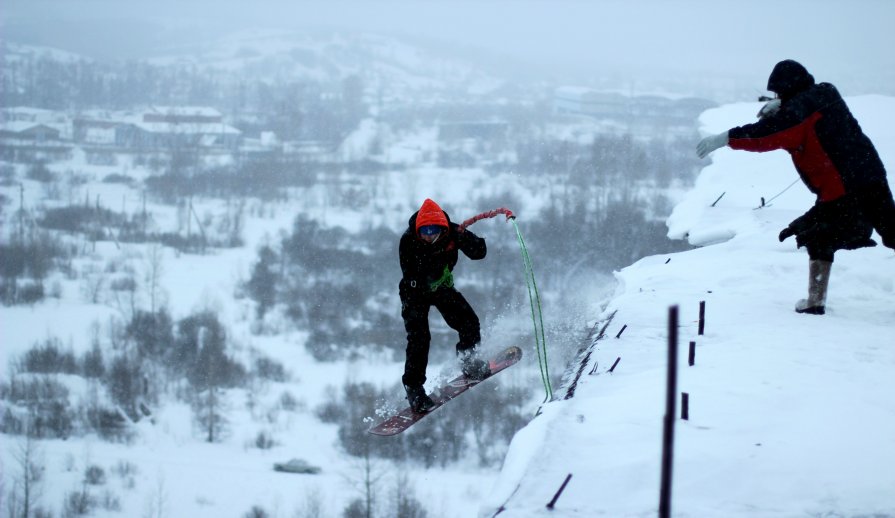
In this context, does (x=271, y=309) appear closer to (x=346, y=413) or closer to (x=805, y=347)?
(x=346, y=413)

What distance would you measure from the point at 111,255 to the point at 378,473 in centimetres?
3108

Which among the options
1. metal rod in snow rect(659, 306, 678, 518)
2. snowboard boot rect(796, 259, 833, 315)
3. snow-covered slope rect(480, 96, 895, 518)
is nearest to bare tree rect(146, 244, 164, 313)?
snow-covered slope rect(480, 96, 895, 518)

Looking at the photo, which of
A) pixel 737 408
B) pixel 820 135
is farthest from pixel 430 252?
pixel 820 135

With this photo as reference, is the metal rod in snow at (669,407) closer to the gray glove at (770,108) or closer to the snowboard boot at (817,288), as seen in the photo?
the snowboard boot at (817,288)

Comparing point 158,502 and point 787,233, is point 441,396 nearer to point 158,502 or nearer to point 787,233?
point 787,233

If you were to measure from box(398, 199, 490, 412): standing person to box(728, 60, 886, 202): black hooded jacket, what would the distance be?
2.23 meters

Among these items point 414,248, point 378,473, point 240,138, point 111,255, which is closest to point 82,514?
point 378,473

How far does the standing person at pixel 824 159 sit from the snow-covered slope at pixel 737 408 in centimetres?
57

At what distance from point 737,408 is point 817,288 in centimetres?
211

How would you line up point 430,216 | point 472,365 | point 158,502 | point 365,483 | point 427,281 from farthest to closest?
point 365,483 < point 158,502 < point 472,365 < point 427,281 < point 430,216

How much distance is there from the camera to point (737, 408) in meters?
4.12

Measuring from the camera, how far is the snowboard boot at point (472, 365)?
643cm

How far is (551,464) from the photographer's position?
12.4ft

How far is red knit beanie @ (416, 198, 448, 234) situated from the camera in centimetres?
548
